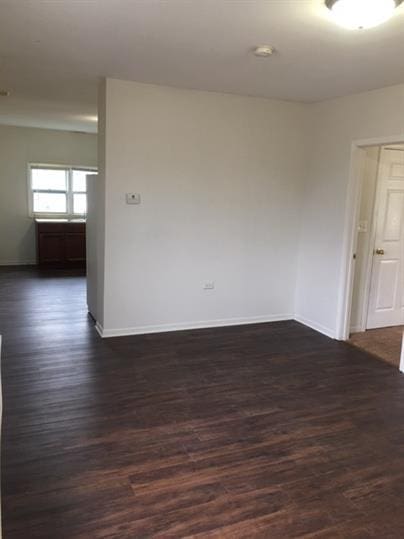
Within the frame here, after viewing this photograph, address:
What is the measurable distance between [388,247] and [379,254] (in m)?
0.16

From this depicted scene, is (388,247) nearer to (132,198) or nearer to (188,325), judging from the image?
(188,325)

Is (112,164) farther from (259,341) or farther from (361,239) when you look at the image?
(361,239)

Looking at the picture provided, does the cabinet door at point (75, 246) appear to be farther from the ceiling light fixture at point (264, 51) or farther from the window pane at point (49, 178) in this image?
the ceiling light fixture at point (264, 51)

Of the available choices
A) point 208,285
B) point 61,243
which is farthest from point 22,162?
point 208,285

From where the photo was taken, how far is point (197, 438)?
2.62 metres

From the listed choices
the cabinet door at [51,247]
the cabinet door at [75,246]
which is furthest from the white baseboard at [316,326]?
the cabinet door at [51,247]

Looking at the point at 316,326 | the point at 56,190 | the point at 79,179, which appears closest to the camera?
the point at 316,326

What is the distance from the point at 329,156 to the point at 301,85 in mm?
921

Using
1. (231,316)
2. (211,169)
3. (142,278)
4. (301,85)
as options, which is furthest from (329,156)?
(142,278)

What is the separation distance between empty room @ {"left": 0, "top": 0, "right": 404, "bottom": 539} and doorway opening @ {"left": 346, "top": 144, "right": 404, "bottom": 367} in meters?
0.02

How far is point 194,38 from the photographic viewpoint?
2729 millimetres

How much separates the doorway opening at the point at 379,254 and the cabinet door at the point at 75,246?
5.13m

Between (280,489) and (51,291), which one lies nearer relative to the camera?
(280,489)

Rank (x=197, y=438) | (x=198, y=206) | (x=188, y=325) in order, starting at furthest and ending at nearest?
→ (x=188, y=325)
(x=198, y=206)
(x=197, y=438)
